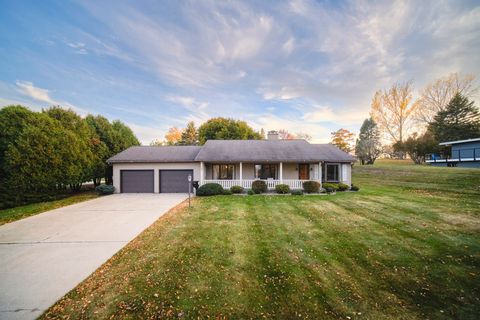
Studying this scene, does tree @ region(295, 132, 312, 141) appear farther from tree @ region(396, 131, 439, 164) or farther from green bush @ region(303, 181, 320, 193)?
green bush @ region(303, 181, 320, 193)

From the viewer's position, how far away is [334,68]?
60.1ft

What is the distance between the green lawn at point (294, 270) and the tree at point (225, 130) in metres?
26.6

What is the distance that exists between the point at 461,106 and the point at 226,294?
47251mm

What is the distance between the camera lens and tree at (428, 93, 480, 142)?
29953 mm

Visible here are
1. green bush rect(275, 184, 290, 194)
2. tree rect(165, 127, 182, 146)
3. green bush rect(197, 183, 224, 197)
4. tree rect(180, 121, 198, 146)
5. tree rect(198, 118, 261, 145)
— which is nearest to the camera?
green bush rect(197, 183, 224, 197)

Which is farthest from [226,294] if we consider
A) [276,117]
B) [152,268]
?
[276,117]

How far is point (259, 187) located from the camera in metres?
14.9

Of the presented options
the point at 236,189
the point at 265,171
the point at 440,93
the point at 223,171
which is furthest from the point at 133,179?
the point at 440,93

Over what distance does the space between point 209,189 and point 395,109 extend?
122 feet

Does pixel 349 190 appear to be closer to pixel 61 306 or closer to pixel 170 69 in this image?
pixel 61 306

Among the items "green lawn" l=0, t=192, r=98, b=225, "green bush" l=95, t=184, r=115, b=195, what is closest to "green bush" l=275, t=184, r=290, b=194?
"green bush" l=95, t=184, r=115, b=195

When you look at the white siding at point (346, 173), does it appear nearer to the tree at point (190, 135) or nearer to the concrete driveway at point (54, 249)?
the concrete driveway at point (54, 249)

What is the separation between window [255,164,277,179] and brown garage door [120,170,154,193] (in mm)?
9941

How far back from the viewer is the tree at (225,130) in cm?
3422
